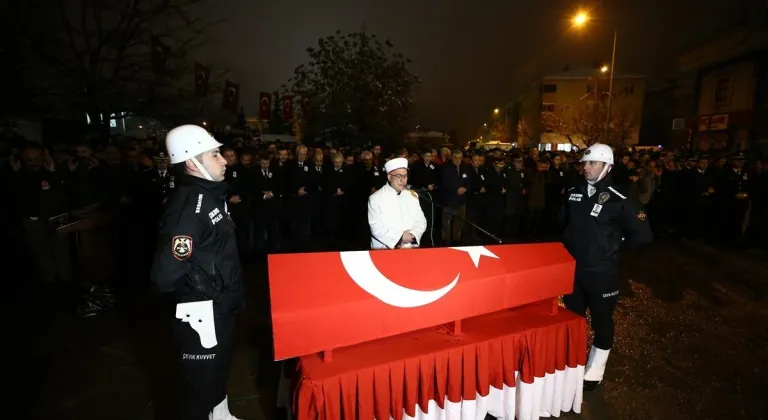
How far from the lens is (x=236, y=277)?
2.70m

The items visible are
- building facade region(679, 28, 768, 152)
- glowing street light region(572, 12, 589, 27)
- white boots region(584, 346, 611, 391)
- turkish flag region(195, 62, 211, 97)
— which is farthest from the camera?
building facade region(679, 28, 768, 152)

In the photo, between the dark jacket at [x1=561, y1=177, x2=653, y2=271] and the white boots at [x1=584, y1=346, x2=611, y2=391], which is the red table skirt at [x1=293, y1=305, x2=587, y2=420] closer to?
the white boots at [x1=584, y1=346, x2=611, y2=391]

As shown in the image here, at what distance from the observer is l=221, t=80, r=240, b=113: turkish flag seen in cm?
1766

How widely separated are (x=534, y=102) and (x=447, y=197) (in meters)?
67.6

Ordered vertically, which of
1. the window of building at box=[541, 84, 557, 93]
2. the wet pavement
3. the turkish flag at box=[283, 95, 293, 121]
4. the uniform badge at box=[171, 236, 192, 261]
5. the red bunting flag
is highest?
the window of building at box=[541, 84, 557, 93]

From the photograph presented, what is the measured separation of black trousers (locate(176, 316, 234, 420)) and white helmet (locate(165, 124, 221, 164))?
104 cm

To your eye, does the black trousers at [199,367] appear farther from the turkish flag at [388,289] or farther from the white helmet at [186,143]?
the white helmet at [186,143]

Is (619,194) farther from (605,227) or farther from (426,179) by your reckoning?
(426,179)

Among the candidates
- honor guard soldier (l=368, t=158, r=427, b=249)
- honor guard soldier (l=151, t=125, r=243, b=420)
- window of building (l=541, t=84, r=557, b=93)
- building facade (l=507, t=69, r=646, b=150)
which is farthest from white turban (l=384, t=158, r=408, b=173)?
window of building (l=541, t=84, r=557, b=93)

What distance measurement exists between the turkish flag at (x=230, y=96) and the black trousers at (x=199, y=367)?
56.1 ft

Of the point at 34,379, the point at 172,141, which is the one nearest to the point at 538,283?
the point at 172,141

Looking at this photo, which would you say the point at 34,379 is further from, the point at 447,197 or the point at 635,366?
the point at 447,197

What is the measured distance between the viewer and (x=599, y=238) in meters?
3.48

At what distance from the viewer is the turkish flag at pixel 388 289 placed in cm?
221
